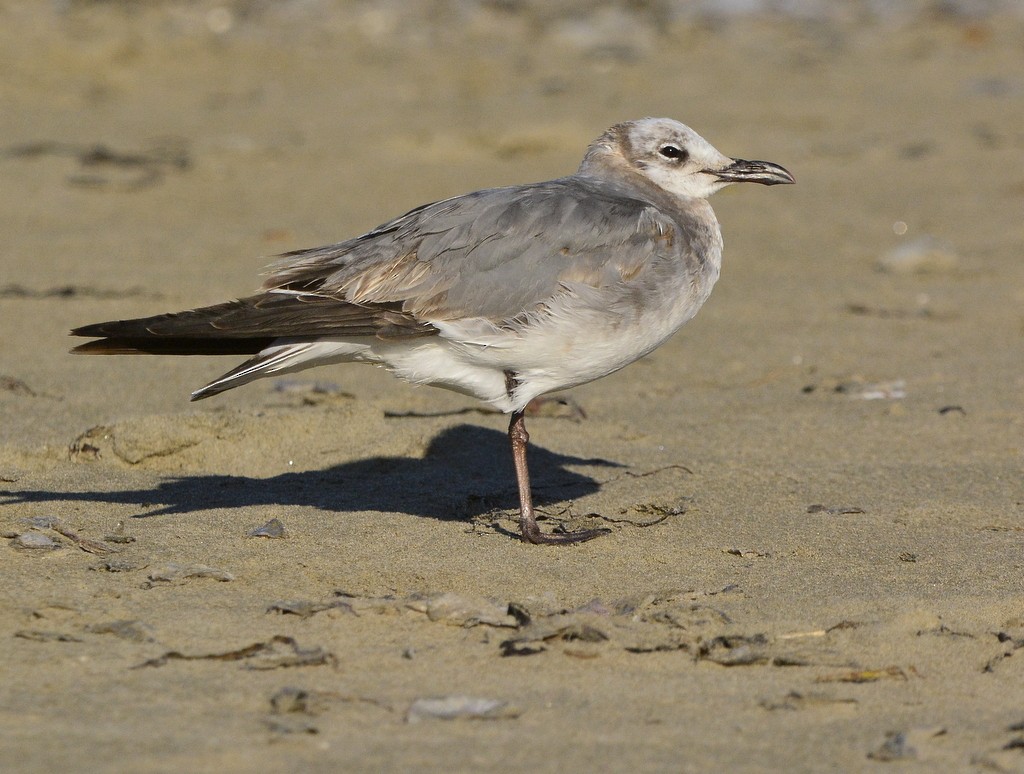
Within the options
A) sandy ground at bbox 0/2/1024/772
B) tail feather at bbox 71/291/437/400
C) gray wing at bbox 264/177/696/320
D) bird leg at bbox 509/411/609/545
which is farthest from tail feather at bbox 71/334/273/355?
bird leg at bbox 509/411/609/545

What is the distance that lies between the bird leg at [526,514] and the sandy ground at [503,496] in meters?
0.08

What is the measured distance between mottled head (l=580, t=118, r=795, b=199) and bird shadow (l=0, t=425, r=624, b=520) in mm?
1130

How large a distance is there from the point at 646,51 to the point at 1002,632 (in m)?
12.8

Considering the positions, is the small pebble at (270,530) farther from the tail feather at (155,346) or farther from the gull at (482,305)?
the tail feather at (155,346)

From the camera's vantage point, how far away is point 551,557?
15.1 feet

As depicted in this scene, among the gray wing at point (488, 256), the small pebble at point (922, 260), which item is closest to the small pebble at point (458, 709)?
the gray wing at point (488, 256)

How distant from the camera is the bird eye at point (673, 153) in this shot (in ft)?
18.2

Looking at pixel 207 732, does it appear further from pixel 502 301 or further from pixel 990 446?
pixel 990 446

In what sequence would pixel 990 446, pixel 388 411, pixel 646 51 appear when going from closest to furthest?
1. pixel 990 446
2. pixel 388 411
3. pixel 646 51

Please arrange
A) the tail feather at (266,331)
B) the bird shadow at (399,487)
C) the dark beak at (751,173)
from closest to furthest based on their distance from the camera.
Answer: the tail feather at (266,331), the bird shadow at (399,487), the dark beak at (751,173)

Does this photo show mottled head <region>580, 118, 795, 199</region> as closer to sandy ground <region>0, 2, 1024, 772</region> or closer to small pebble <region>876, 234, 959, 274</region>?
sandy ground <region>0, 2, 1024, 772</region>

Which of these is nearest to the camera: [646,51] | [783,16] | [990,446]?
[990,446]

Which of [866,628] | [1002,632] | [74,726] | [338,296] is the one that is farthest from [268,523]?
[1002,632]

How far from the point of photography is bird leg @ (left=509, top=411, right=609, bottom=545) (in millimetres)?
4727
